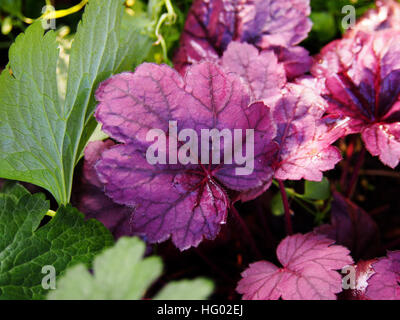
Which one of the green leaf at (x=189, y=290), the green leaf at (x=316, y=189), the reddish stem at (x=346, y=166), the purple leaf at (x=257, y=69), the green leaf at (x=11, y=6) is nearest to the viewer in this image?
the green leaf at (x=189, y=290)

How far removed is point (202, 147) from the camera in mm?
639

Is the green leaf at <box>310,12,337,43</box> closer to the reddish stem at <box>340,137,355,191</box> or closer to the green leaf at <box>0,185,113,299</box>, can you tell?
the reddish stem at <box>340,137,355,191</box>

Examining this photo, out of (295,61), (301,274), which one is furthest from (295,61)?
(301,274)

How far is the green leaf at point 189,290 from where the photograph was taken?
0.41 m

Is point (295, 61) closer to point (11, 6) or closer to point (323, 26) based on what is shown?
point (323, 26)

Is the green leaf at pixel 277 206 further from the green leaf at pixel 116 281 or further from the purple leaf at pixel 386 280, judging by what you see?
the green leaf at pixel 116 281

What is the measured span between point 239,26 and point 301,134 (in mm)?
314

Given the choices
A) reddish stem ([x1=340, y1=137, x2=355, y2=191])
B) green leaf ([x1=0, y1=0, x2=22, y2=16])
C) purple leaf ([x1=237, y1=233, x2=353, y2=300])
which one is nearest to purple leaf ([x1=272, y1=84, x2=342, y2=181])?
purple leaf ([x1=237, y1=233, x2=353, y2=300])

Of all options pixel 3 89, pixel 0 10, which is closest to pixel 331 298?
pixel 3 89

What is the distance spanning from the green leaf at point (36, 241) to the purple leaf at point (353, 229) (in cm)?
44

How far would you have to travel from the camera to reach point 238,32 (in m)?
0.86

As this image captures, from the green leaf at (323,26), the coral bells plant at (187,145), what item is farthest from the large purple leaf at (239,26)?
the green leaf at (323,26)
